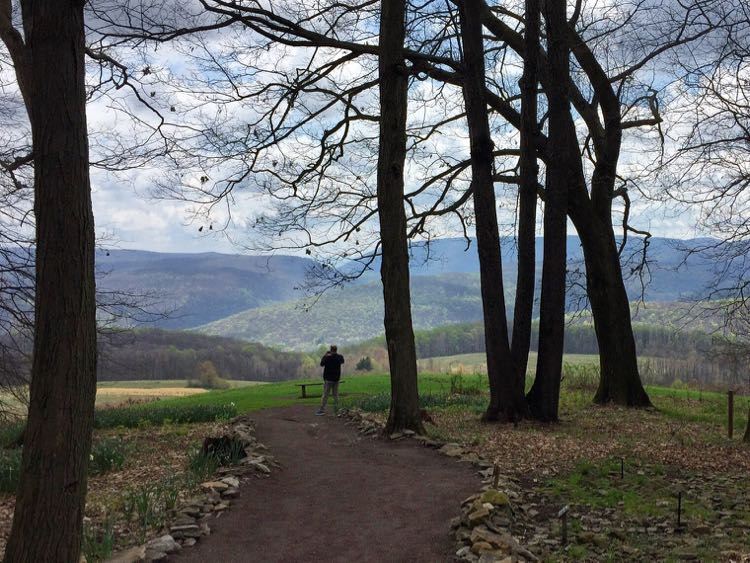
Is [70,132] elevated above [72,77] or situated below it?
below

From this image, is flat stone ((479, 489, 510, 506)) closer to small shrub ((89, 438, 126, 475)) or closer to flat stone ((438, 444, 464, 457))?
flat stone ((438, 444, 464, 457))

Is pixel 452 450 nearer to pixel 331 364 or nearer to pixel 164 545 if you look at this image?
pixel 164 545

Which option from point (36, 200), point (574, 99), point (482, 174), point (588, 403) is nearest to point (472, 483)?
point (36, 200)

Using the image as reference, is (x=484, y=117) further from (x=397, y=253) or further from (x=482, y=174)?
(x=397, y=253)

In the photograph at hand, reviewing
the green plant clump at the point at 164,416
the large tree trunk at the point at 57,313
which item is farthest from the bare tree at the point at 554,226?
the large tree trunk at the point at 57,313

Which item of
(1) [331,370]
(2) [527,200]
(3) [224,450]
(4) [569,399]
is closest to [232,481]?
(3) [224,450]

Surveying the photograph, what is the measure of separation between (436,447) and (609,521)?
3980mm

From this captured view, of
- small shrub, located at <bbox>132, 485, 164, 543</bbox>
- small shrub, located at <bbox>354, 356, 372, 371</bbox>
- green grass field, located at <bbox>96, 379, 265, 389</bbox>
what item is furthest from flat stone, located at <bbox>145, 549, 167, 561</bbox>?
green grass field, located at <bbox>96, 379, 265, 389</bbox>

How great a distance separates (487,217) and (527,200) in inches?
37.4

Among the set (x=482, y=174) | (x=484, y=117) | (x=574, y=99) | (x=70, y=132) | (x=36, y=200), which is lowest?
(x=36, y=200)

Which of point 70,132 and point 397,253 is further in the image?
point 397,253

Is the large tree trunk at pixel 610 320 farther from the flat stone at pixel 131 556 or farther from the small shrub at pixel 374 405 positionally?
the flat stone at pixel 131 556

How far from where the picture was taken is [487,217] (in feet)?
42.8

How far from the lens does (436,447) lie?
33.9 ft
